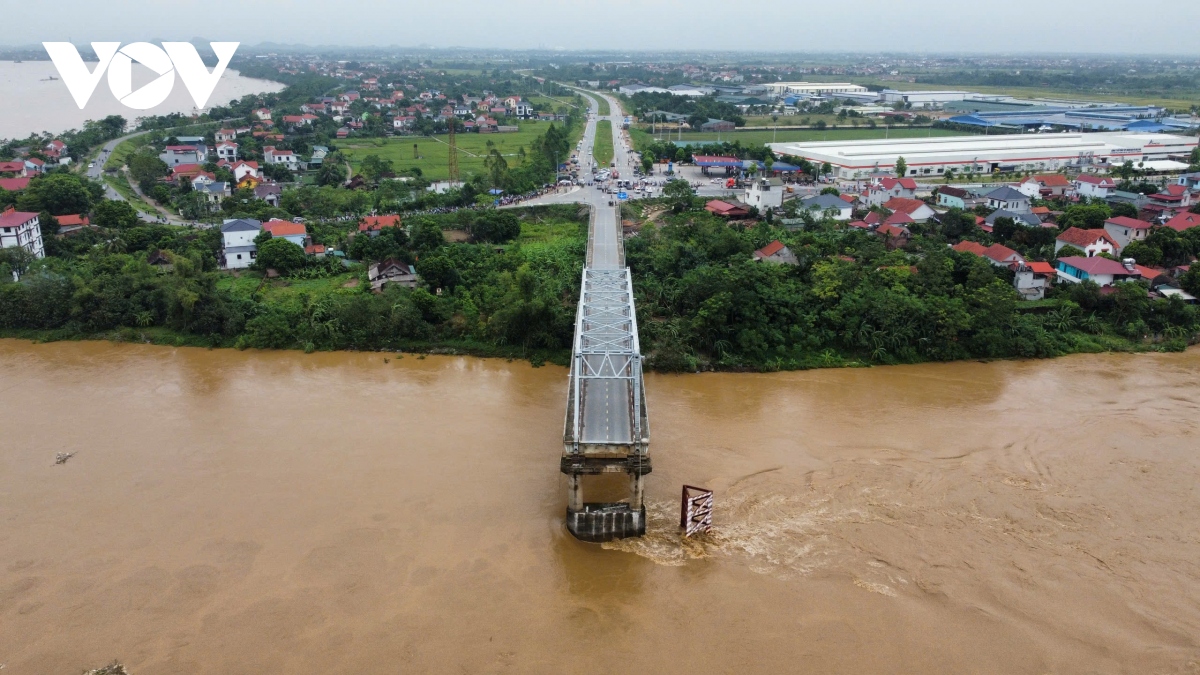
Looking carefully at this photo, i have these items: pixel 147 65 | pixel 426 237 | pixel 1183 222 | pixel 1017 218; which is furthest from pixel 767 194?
pixel 147 65

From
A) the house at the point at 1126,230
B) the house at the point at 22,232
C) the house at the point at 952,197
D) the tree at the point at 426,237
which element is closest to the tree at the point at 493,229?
the tree at the point at 426,237

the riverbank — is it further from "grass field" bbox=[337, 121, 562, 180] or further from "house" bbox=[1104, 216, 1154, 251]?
"house" bbox=[1104, 216, 1154, 251]

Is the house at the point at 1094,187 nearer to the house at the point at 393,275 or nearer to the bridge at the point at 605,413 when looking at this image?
the bridge at the point at 605,413

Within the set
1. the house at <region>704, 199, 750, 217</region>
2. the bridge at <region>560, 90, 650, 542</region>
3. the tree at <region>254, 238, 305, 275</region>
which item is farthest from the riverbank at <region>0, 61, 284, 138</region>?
the bridge at <region>560, 90, 650, 542</region>

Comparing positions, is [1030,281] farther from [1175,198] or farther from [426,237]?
[426,237]

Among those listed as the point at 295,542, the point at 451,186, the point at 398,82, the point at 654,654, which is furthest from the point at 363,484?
the point at 398,82

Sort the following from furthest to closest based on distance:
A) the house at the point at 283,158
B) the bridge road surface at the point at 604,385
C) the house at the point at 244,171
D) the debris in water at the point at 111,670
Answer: the house at the point at 283,158
the house at the point at 244,171
the bridge road surface at the point at 604,385
the debris in water at the point at 111,670
